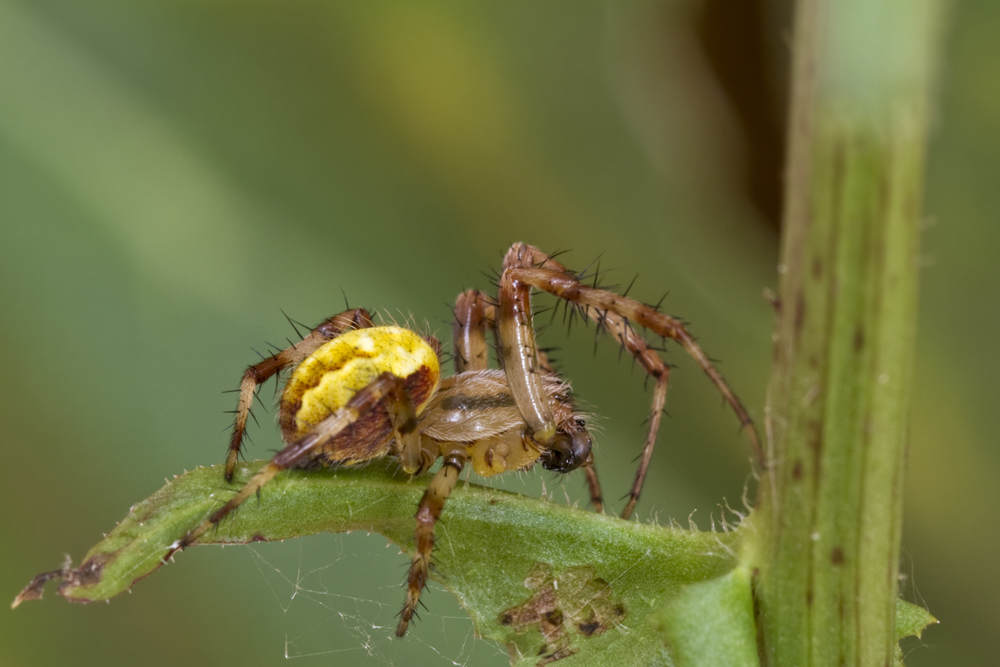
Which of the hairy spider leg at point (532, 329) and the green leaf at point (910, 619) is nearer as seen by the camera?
the green leaf at point (910, 619)

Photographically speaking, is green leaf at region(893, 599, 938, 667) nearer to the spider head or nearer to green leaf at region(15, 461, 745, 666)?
green leaf at region(15, 461, 745, 666)

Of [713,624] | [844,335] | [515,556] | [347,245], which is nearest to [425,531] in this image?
[515,556]

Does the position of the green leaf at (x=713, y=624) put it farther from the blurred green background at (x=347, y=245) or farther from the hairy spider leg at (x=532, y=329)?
the blurred green background at (x=347, y=245)

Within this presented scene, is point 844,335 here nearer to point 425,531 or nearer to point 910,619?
point 910,619

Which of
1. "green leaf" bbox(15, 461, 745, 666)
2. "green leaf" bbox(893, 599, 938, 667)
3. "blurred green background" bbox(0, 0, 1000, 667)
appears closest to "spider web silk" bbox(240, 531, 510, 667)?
"blurred green background" bbox(0, 0, 1000, 667)

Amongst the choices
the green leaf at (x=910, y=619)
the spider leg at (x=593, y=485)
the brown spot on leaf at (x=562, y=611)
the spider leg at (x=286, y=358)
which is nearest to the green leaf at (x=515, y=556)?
the brown spot on leaf at (x=562, y=611)

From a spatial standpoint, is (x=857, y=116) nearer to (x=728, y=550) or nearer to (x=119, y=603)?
(x=728, y=550)
